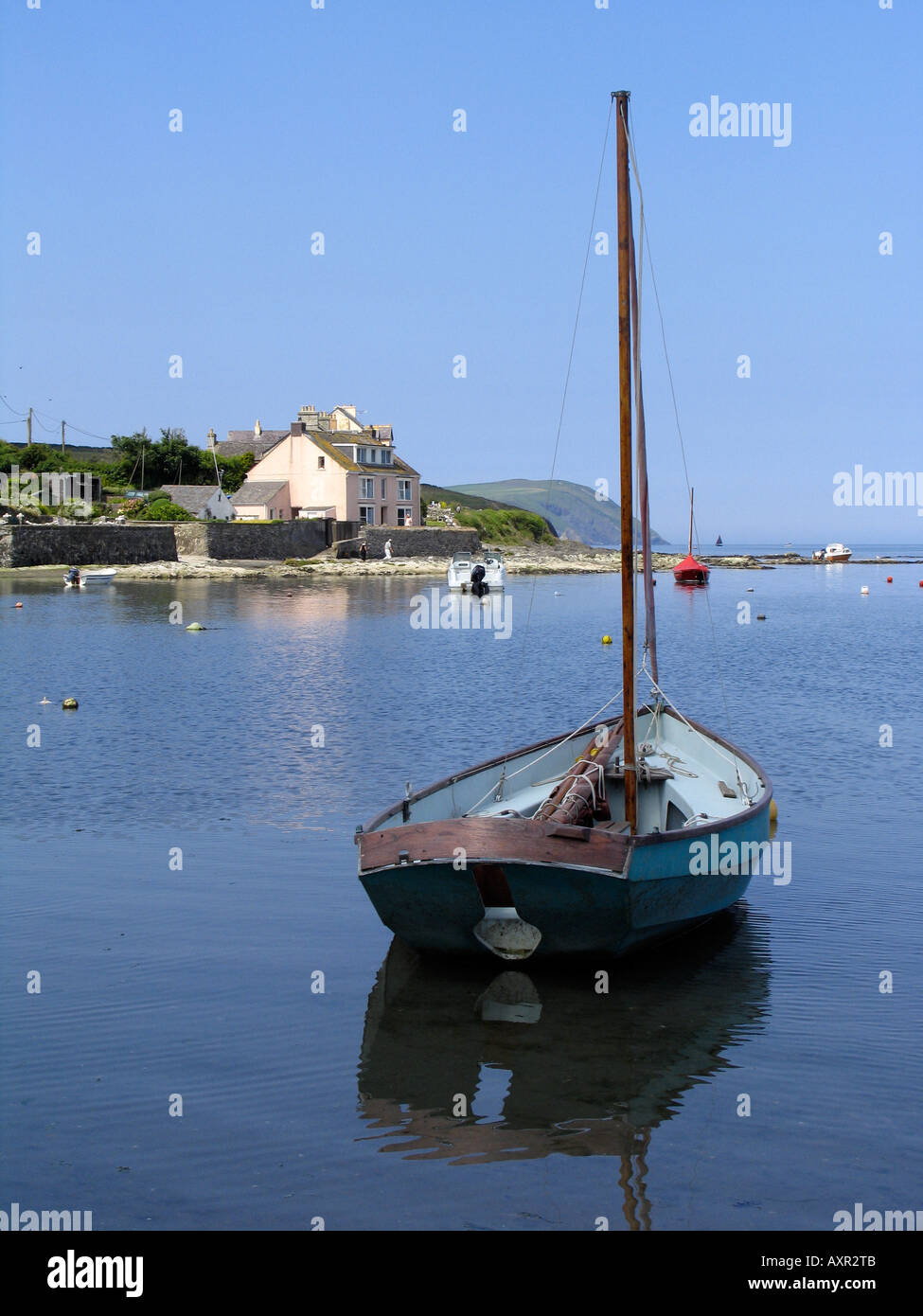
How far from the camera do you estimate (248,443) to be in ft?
385

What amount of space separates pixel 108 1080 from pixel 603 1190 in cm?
380

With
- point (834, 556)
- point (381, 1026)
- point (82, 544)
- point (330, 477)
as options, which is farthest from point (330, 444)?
point (381, 1026)

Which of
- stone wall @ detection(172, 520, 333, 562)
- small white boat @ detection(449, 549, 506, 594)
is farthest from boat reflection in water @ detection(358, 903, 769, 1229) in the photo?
stone wall @ detection(172, 520, 333, 562)

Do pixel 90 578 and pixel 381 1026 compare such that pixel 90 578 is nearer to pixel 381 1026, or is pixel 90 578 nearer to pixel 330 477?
pixel 330 477

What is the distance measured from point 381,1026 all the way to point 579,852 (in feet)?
7.36

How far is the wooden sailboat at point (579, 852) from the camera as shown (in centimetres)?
1111

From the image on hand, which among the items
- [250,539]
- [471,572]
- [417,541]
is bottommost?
[471,572]

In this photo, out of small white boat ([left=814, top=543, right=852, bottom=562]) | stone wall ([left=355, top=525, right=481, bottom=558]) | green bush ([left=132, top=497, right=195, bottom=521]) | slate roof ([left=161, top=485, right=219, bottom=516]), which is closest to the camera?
green bush ([left=132, top=497, right=195, bottom=521])

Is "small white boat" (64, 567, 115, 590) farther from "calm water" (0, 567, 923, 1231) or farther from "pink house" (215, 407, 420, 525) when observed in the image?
"calm water" (0, 567, 923, 1231)

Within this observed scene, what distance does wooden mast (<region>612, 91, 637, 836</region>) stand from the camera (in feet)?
42.0

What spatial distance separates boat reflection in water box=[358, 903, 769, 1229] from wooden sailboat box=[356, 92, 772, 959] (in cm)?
37

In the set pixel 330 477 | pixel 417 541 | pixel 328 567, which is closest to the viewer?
pixel 328 567

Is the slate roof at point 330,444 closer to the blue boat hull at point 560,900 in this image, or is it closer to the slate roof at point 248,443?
the slate roof at point 248,443
